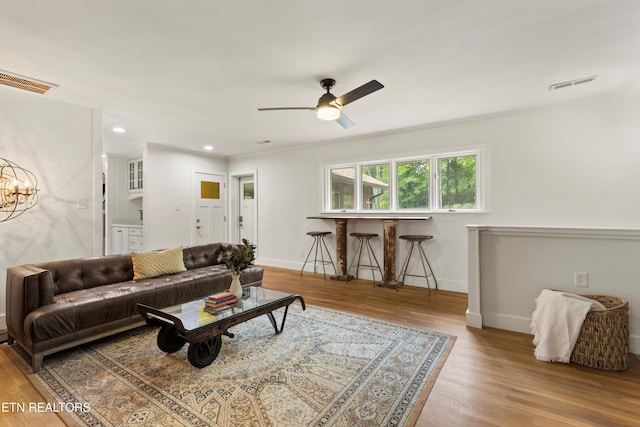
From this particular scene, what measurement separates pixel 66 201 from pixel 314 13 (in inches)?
144

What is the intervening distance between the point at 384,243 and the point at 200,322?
3200 mm

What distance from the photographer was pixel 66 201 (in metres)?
3.58

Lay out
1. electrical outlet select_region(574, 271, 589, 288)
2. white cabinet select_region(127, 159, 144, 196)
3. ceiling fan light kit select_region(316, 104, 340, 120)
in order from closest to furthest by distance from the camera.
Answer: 1. electrical outlet select_region(574, 271, 589, 288)
2. ceiling fan light kit select_region(316, 104, 340, 120)
3. white cabinet select_region(127, 159, 144, 196)

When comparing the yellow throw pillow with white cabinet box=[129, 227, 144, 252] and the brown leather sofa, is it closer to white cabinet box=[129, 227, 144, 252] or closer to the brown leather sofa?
the brown leather sofa

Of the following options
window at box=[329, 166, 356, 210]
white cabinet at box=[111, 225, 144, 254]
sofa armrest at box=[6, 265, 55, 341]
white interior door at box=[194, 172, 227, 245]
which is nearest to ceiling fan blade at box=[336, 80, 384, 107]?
window at box=[329, 166, 356, 210]


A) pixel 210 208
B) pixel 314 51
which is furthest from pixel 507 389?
pixel 210 208

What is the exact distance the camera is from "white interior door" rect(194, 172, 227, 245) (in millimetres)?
6395

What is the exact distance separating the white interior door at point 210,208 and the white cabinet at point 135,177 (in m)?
1.44

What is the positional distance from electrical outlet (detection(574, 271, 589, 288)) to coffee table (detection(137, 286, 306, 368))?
8.81 feet

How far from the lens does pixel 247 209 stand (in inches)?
271

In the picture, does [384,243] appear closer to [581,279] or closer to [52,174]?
[581,279]

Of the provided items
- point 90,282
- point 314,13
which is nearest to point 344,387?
point 314,13

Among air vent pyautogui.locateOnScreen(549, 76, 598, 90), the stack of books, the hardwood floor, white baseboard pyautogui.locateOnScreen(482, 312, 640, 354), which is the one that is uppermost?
air vent pyautogui.locateOnScreen(549, 76, 598, 90)

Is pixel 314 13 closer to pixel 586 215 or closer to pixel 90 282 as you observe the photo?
pixel 90 282
